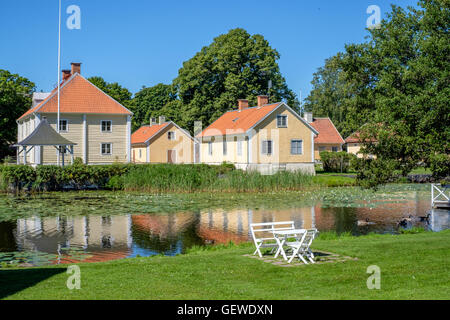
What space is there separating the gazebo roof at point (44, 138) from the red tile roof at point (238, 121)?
15662mm

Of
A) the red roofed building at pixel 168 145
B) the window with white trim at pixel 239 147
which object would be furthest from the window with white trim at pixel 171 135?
the window with white trim at pixel 239 147

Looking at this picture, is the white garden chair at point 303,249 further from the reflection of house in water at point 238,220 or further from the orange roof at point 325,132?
the orange roof at point 325,132

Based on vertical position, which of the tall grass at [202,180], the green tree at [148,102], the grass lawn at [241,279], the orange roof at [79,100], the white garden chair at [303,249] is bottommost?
the grass lawn at [241,279]

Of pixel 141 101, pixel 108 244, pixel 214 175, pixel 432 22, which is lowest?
pixel 108 244

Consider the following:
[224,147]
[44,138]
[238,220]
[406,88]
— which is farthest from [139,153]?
[406,88]

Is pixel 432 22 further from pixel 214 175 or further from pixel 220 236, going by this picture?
pixel 214 175

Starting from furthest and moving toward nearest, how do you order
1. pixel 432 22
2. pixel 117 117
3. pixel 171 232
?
pixel 117 117, pixel 171 232, pixel 432 22

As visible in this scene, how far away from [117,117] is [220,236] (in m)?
31.2

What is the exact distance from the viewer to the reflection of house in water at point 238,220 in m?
17.7

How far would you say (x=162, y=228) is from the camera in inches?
764

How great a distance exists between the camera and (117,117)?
46.6m

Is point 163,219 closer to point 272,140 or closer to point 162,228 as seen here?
point 162,228

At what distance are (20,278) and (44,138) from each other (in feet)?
105
